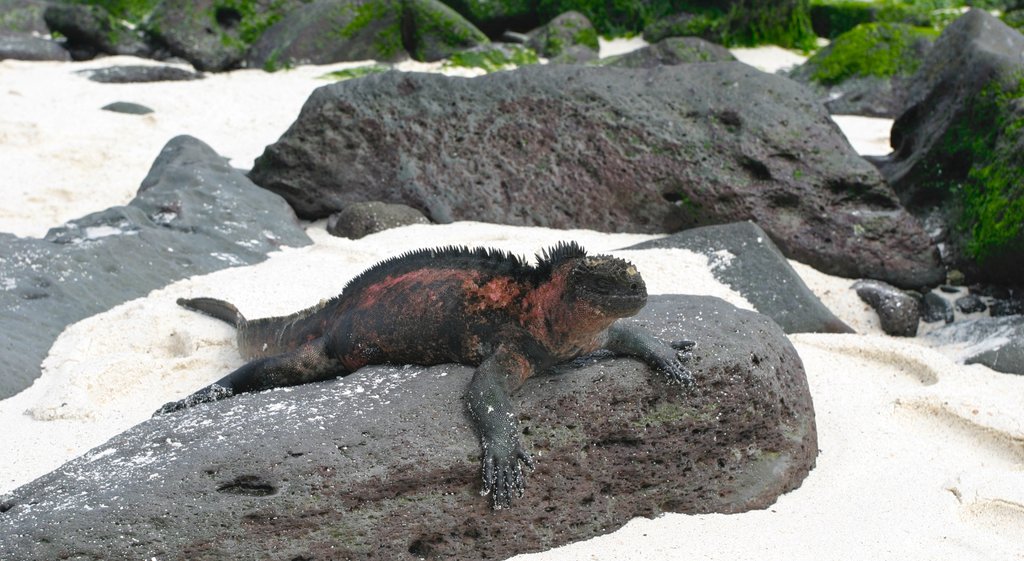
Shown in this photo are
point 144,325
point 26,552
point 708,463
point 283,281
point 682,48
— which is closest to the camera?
point 26,552

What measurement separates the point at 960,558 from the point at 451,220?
3990 mm

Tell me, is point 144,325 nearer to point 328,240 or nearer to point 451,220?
point 328,240

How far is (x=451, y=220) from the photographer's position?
635 centimetres

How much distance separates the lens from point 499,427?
2846 millimetres

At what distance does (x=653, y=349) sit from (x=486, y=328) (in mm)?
532

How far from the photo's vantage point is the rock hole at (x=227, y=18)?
12445 mm

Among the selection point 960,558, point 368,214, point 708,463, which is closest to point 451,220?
point 368,214

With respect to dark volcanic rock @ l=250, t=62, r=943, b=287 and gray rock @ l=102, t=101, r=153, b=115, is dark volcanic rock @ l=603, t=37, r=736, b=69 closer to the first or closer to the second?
dark volcanic rock @ l=250, t=62, r=943, b=287

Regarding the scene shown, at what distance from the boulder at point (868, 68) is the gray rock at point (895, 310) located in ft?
15.9

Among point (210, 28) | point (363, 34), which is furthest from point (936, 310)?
point (210, 28)

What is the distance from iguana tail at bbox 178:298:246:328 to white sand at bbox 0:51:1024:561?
0.05 meters

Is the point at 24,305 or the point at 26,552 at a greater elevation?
the point at 26,552

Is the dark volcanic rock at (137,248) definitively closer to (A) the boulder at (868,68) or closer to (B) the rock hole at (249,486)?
(B) the rock hole at (249,486)

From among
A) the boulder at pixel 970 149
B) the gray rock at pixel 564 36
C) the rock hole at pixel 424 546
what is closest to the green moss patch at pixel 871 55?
the gray rock at pixel 564 36
